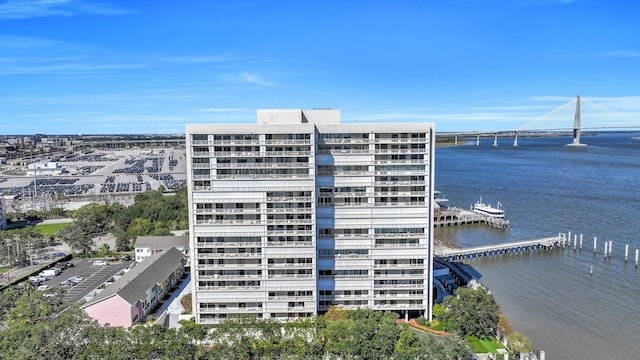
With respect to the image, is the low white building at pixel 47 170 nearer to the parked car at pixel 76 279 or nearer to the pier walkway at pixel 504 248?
the parked car at pixel 76 279

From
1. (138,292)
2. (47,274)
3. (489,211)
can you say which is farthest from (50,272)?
(489,211)

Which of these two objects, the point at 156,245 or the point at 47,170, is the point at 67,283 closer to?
the point at 156,245

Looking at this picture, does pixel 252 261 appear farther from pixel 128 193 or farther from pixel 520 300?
pixel 128 193

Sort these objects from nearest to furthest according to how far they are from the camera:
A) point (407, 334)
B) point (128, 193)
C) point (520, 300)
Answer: point (407, 334) → point (520, 300) → point (128, 193)

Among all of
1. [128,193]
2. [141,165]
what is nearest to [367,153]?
[128,193]

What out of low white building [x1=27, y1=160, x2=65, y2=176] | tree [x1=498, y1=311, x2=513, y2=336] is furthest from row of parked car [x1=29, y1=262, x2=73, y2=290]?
low white building [x1=27, y1=160, x2=65, y2=176]
